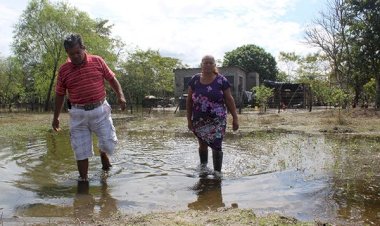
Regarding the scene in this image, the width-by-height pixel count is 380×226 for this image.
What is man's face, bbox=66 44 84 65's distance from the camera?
188 inches

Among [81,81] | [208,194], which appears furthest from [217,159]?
[81,81]

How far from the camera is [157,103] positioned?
49.7 m

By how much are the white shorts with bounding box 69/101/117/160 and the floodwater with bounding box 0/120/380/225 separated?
401 mm

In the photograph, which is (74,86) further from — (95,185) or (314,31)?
(314,31)

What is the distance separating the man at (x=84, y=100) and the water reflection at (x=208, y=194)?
128cm

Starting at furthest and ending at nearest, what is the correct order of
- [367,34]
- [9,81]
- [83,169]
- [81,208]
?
[9,81], [367,34], [83,169], [81,208]

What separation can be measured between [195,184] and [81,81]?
184 centimetres

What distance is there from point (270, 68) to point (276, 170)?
56893 mm

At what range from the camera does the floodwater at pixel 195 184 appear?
12.4 ft

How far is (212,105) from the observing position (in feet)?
18.2

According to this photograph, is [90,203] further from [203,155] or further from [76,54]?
[203,155]

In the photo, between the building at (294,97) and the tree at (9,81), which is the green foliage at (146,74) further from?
the building at (294,97)

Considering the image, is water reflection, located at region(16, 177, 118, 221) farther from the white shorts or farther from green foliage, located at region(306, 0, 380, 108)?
green foliage, located at region(306, 0, 380, 108)

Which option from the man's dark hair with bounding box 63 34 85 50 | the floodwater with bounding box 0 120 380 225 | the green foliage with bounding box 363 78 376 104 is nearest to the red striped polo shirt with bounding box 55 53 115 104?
the man's dark hair with bounding box 63 34 85 50
